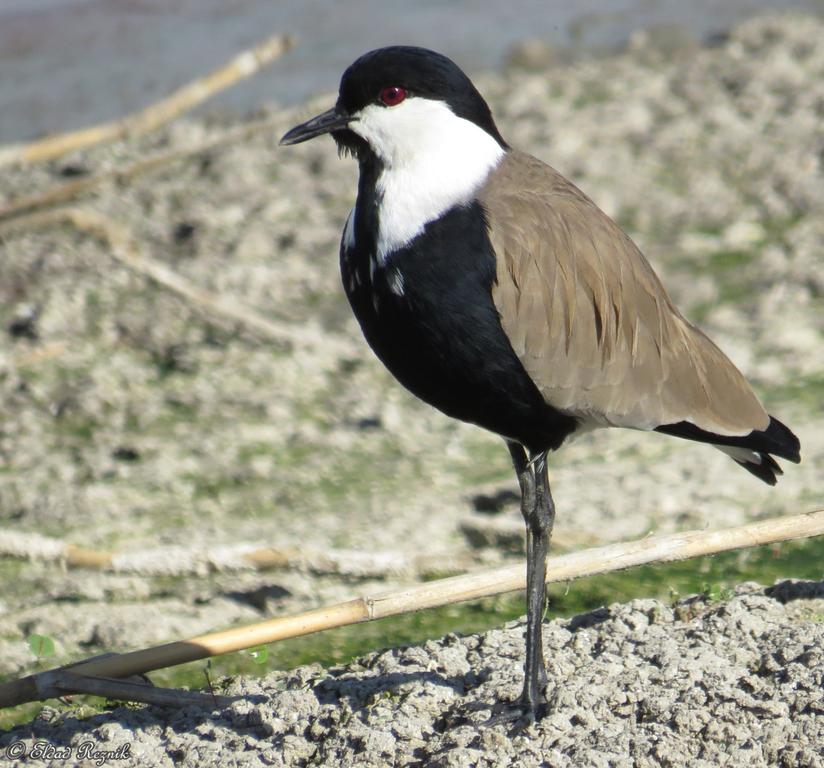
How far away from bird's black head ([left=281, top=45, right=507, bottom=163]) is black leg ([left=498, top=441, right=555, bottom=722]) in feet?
3.00

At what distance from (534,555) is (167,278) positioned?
349 cm

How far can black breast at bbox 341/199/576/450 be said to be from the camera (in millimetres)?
3686

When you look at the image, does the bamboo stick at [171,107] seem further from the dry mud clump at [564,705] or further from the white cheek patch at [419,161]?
the dry mud clump at [564,705]

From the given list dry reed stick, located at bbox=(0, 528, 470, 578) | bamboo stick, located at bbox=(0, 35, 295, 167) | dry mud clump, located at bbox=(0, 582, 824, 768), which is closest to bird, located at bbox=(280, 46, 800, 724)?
dry mud clump, located at bbox=(0, 582, 824, 768)

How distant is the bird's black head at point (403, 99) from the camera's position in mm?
3846

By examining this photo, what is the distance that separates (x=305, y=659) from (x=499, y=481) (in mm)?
1430

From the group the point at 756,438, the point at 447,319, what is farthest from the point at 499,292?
the point at 756,438

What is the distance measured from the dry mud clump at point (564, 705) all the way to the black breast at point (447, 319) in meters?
0.69

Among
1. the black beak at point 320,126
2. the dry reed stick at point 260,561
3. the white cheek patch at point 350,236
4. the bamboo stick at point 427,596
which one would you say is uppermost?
the black beak at point 320,126

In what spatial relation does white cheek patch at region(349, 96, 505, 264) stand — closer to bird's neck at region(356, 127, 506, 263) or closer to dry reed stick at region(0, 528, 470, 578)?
bird's neck at region(356, 127, 506, 263)

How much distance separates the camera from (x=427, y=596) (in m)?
3.95

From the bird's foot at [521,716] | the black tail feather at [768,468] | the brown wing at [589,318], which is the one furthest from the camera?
the black tail feather at [768,468]

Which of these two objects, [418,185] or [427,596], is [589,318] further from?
[427,596]

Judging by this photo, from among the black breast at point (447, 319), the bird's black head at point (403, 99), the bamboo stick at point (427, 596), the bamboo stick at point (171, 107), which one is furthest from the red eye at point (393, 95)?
the bamboo stick at point (171, 107)
